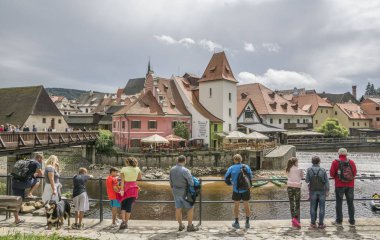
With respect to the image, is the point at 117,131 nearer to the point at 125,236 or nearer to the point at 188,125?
the point at 188,125

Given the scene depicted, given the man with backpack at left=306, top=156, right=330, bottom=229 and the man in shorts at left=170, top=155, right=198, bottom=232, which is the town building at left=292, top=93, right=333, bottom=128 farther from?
the man in shorts at left=170, top=155, right=198, bottom=232

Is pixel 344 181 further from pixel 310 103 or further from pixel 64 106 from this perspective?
pixel 64 106

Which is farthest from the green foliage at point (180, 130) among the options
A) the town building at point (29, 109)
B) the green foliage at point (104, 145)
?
the town building at point (29, 109)

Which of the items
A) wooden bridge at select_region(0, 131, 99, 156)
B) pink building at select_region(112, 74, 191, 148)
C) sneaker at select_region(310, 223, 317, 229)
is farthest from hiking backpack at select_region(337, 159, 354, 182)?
pink building at select_region(112, 74, 191, 148)

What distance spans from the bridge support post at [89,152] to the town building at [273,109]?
30481mm

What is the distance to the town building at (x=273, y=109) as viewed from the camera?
2645 inches

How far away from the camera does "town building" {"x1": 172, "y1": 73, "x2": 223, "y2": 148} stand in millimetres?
45938

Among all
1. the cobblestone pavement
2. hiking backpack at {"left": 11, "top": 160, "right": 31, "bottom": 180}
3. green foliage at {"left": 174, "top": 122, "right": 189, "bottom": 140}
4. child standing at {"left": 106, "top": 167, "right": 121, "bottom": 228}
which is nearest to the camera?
the cobblestone pavement

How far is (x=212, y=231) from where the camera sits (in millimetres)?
7457

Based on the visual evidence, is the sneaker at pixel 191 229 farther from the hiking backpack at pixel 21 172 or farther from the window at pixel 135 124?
the window at pixel 135 124

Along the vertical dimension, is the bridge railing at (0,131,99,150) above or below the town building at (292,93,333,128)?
below

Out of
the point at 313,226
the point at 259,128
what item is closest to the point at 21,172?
the point at 313,226

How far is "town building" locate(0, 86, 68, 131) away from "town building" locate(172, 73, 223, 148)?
18820 mm

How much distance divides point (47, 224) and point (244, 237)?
4.49 meters
